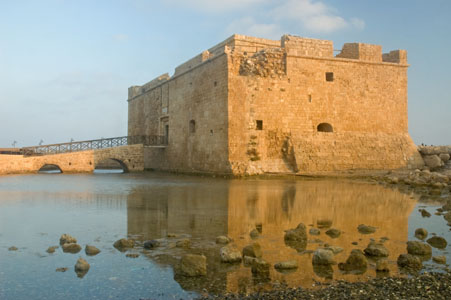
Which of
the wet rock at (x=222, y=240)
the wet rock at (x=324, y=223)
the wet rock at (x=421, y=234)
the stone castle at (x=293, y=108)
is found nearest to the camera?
the wet rock at (x=222, y=240)

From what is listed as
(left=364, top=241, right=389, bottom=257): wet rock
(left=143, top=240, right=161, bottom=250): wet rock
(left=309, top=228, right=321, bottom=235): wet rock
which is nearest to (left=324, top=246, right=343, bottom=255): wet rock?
(left=364, top=241, right=389, bottom=257): wet rock

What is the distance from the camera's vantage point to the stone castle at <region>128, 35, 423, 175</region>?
16531mm

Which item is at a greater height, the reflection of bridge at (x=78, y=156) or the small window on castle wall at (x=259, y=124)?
the small window on castle wall at (x=259, y=124)

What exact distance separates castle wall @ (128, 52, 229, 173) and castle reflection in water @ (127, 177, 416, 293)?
21.7 ft

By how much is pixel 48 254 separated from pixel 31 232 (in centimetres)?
132

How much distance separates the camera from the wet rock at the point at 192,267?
3693mm

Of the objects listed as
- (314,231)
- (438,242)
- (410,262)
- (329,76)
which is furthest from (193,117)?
(410,262)

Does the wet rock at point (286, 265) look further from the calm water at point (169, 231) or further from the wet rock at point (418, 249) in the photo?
the wet rock at point (418, 249)

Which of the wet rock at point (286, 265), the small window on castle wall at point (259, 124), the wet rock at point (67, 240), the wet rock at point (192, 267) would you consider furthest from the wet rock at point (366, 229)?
the small window on castle wall at point (259, 124)

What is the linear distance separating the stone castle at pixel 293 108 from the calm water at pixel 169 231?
6153 mm

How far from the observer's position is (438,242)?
5.07 m

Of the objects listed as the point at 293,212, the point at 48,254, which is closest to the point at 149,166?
the point at 293,212

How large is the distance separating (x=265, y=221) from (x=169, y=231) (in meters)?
1.64

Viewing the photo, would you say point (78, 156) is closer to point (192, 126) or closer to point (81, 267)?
point (192, 126)
